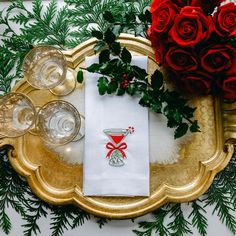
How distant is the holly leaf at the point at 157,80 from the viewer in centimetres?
96

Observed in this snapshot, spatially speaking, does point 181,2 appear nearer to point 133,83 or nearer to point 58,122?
point 133,83

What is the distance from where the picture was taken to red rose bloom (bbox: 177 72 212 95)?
90 cm

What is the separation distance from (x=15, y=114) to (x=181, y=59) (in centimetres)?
42

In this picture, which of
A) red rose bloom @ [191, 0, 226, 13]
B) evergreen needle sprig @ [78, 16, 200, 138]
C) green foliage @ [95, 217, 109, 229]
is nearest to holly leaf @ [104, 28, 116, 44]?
evergreen needle sprig @ [78, 16, 200, 138]

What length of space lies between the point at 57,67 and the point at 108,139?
22cm

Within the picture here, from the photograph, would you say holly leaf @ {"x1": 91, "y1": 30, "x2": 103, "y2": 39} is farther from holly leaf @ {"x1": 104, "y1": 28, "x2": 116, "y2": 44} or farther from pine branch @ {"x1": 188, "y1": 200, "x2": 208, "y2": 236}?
pine branch @ {"x1": 188, "y1": 200, "x2": 208, "y2": 236}

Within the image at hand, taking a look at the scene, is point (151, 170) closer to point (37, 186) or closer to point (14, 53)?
point (37, 186)

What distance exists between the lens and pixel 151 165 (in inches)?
38.8

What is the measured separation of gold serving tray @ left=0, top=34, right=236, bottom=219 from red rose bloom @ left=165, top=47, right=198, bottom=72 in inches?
4.5

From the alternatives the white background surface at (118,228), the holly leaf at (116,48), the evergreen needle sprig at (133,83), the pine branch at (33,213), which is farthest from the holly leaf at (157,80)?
the pine branch at (33,213)

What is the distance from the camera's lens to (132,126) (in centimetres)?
99

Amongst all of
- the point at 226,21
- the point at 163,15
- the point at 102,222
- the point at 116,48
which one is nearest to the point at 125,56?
the point at 116,48

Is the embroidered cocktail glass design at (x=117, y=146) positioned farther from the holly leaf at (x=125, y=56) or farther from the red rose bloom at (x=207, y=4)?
the red rose bloom at (x=207, y=4)

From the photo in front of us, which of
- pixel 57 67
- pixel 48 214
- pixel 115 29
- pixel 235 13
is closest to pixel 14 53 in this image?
pixel 57 67
